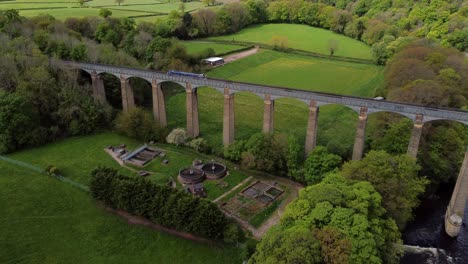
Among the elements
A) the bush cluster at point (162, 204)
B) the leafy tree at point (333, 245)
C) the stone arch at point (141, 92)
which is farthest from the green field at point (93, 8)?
the leafy tree at point (333, 245)

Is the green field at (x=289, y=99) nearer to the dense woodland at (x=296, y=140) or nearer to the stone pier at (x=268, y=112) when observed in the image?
the dense woodland at (x=296, y=140)

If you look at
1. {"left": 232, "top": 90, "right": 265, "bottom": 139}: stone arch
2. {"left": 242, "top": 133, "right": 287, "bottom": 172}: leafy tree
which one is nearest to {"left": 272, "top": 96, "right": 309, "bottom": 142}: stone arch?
{"left": 232, "top": 90, "right": 265, "bottom": 139}: stone arch

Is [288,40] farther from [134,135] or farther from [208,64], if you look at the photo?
[134,135]

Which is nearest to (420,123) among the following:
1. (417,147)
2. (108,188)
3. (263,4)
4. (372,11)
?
(417,147)

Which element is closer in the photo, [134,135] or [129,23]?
[134,135]

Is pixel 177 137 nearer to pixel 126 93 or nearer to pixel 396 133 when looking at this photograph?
pixel 126 93

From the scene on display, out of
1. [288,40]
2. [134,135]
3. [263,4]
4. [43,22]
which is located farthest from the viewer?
[263,4]

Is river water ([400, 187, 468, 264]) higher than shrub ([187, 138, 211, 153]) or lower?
lower

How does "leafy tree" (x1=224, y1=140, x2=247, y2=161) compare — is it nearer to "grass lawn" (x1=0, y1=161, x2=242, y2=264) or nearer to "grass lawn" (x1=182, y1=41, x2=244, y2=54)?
"grass lawn" (x1=0, y1=161, x2=242, y2=264)
